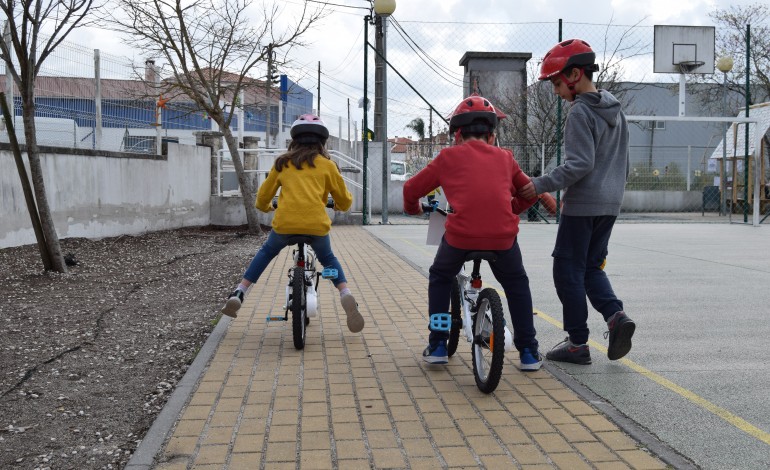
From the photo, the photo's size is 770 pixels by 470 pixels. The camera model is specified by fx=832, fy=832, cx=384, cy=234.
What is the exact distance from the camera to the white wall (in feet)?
35.9

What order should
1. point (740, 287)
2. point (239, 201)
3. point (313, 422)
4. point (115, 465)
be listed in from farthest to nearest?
point (239, 201), point (740, 287), point (313, 422), point (115, 465)

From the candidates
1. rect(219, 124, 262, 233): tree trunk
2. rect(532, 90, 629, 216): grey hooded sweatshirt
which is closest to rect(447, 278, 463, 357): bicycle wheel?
rect(532, 90, 629, 216): grey hooded sweatshirt

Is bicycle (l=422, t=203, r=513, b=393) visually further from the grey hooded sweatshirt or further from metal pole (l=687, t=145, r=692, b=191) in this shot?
metal pole (l=687, t=145, r=692, b=191)

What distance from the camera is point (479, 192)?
461 cm

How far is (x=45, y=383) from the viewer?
16.2 feet

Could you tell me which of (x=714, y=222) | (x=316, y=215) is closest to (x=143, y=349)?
(x=316, y=215)

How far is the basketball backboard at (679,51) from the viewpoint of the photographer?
1875cm

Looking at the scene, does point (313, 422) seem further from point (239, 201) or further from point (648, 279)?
point (239, 201)

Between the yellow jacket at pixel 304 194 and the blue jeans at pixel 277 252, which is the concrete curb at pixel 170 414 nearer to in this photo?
the blue jeans at pixel 277 252

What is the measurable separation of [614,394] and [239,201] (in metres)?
14.4

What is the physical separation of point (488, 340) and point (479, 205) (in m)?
0.74

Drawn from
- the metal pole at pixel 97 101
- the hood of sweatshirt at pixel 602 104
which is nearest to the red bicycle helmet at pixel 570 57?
the hood of sweatshirt at pixel 602 104

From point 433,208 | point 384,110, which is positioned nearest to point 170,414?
point 433,208

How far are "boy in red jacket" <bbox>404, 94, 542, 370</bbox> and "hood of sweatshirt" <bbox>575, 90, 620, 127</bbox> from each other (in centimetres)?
61
